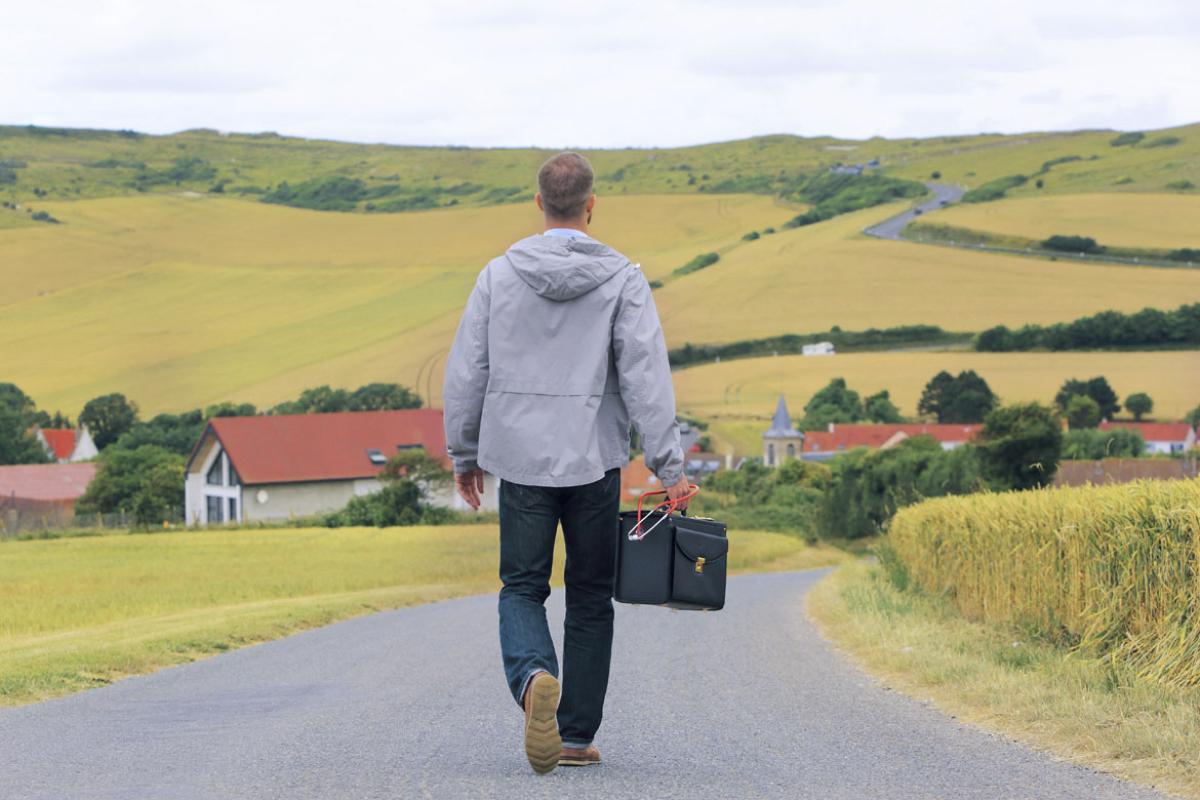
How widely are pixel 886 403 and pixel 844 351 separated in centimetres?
1575

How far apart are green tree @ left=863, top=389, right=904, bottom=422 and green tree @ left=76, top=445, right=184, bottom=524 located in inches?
1869

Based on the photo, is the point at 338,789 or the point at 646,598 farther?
the point at 646,598

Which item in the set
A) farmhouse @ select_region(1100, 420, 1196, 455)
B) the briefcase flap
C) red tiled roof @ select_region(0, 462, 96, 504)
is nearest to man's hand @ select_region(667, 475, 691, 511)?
the briefcase flap

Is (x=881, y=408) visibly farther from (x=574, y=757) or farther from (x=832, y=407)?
(x=574, y=757)

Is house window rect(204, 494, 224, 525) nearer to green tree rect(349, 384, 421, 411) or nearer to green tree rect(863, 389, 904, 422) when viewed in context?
green tree rect(349, 384, 421, 411)

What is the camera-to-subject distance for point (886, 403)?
102 meters

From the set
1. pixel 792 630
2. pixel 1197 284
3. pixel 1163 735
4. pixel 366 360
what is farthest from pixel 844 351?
pixel 1163 735

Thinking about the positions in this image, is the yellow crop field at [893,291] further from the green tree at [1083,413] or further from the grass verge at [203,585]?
the grass verge at [203,585]

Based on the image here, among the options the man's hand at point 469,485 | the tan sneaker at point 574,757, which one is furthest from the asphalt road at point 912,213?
the tan sneaker at point 574,757

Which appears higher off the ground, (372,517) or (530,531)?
(530,531)

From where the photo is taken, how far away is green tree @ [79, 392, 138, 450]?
8981 centimetres

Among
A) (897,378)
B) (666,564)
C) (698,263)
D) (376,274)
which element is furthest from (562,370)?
(698,263)

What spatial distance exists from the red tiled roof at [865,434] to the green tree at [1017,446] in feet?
128

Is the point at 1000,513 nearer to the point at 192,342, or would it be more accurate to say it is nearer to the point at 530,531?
the point at 530,531
